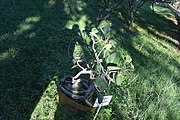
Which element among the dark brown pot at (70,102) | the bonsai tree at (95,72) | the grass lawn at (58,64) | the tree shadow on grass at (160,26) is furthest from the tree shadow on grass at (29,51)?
the tree shadow on grass at (160,26)

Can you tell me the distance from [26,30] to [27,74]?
111 centimetres

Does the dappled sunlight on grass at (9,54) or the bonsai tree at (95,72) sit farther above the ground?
the bonsai tree at (95,72)

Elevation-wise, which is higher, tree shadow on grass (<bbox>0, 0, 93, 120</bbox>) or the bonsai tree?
the bonsai tree

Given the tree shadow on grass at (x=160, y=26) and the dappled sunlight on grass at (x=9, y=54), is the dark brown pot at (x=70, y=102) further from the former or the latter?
the tree shadow on grass at (x=160, y=26)

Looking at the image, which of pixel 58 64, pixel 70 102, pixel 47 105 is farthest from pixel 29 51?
pixel 70 102

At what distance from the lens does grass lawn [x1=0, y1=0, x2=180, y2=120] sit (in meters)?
2.91

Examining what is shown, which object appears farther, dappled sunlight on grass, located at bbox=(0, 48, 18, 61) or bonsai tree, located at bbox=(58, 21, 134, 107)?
dappled sunlight on grass, located at bbox=(0, 48, 18, 61)

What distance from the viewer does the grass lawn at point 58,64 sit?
9.55 feet

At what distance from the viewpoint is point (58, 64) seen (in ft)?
12.0

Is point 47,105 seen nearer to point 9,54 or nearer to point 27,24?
point 9,54

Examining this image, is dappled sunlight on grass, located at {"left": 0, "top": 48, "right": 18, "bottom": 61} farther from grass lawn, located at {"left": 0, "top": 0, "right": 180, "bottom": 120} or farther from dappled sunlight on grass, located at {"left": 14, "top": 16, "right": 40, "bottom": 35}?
dappled sunlight on grass, located at {"left": 14, "top": 16, "right": 40, "bottom": 35}

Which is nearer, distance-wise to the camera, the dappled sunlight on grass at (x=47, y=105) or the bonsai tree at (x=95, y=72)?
the bonsai tree at (x=95, y=72)

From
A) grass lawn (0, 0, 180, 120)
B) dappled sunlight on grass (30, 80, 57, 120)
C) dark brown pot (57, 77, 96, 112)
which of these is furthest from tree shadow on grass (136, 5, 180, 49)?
dark brown pot (57, 77, 96, 112)

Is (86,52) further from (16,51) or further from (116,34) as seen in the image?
(116,34)
